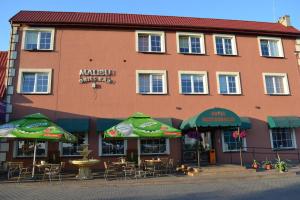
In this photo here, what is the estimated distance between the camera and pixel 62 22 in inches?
725

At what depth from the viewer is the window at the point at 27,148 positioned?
16500 mm

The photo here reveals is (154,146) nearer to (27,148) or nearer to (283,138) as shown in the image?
(27,148)

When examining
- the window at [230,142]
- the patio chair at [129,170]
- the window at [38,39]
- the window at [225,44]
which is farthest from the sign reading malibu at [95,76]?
the window at [230,142]

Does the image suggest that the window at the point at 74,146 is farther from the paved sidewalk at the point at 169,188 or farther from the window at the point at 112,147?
the paved sidewalk at the point at 169,188

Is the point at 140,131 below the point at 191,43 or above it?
below

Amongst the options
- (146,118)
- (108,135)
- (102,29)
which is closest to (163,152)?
(146,118)

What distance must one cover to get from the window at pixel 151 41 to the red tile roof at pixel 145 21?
0.53 meters

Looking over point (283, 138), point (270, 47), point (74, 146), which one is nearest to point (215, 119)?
point (283, 138)

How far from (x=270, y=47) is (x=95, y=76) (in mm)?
13128

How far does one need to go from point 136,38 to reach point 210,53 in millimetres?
5289

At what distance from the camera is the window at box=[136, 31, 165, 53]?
1945 centimetres

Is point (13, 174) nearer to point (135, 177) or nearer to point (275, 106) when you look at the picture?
point (135, 177)

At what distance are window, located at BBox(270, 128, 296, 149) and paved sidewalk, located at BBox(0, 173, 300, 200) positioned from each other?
16.4 feet

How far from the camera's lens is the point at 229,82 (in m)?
19.8
